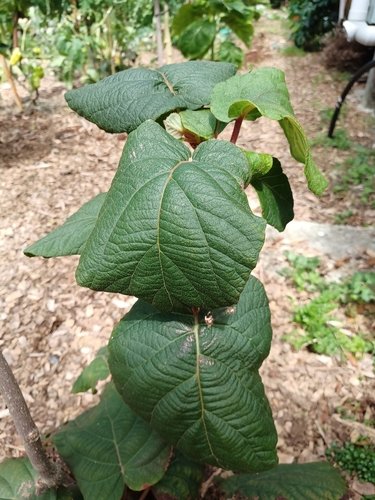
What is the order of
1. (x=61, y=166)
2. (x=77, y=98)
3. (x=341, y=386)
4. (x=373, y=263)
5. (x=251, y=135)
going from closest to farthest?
(x=77, y=98), (x=341, y=386), (x=373, y=263), (x=61, y=166), (x=251, y=135)

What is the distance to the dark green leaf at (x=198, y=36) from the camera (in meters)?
3.01

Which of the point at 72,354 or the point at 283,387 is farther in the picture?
the point at 72,354

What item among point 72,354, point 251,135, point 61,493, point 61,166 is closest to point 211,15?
point 251,135

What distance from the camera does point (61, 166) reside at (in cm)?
308

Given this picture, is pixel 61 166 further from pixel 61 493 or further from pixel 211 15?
pixel 61 493

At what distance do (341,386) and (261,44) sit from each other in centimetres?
515

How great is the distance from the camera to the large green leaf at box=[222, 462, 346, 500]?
43.6 inches

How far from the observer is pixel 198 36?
9.91 ft

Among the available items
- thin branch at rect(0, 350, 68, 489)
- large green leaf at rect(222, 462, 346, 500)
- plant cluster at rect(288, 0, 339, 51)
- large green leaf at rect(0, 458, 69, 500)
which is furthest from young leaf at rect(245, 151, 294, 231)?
plant cluster at rect(288, 0, 339, 51)

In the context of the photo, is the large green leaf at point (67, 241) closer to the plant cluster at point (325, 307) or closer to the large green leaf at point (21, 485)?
the large green leaf at point (21, 485)

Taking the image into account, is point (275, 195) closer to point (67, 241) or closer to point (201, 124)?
point (201, 124)

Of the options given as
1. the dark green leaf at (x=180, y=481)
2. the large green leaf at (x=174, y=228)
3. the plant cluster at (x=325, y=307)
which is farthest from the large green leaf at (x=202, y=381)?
the plant cluster at (x=325, y=307)

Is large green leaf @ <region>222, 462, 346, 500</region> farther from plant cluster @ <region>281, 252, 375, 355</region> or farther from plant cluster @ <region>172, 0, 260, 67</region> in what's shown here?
plant cluster @ <region>172, 0, 260, 67</region>

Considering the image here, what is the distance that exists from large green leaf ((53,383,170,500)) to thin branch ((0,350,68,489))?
0.07 metres
